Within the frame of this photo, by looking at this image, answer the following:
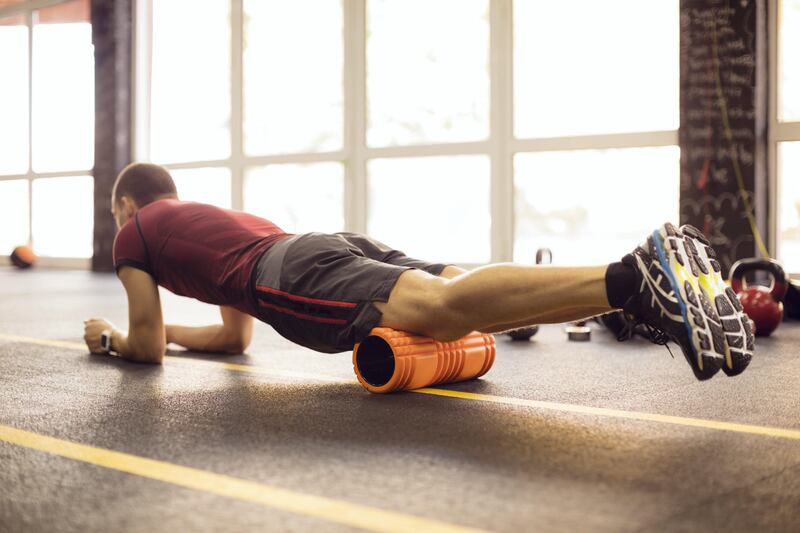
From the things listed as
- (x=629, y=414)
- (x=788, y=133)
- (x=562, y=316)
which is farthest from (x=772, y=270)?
(x=562, y=316)

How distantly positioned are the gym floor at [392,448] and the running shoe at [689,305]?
202 millimetres

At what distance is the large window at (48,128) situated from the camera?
1024 cm

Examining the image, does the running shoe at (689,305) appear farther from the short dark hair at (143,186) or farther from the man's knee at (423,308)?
the short dark hair at (143,186)

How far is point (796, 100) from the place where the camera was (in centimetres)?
604

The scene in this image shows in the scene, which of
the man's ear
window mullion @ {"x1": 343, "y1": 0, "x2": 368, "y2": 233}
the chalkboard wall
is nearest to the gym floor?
the man's ear

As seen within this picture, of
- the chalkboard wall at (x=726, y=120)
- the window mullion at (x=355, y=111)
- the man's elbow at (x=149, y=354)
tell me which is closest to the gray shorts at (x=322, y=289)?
the man's elbow at (x=149, y=354)

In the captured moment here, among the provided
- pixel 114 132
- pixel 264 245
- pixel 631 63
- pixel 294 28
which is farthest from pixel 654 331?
pixel 114 132

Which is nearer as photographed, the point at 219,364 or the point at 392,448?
the point at 392,448

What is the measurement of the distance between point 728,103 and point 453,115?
240 centimetres

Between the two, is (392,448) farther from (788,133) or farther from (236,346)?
(788,133)

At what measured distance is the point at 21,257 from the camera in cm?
1018

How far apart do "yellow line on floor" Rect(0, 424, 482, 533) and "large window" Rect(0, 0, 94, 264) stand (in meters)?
8.68

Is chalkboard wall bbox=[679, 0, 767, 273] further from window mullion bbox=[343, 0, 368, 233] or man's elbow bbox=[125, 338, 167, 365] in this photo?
man's elbow bbox=[125, 338, 167, 365]

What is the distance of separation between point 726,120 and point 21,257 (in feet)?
26.1
